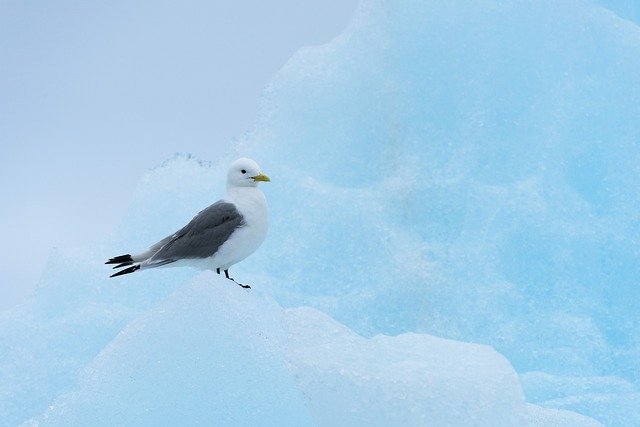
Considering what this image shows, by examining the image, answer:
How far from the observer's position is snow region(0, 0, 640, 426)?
3252 millimetres

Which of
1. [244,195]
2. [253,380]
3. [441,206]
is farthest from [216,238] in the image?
[441,206]

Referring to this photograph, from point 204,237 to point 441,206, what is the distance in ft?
5.33

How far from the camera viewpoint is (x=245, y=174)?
2.42 metres

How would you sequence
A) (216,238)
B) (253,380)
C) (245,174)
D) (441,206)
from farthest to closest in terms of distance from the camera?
(441,206)
(245,174)
(216,238)
(253,380)

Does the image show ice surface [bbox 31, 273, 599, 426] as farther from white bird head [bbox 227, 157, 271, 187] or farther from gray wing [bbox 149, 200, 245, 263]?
white bird head [bbox 227, 157, 271, 187]

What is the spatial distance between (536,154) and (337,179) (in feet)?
2.77

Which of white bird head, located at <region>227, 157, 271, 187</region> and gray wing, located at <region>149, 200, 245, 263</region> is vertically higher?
white bird head, located at <region>227, 157, 271, 187</region>

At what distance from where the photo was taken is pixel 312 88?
4.01 meters

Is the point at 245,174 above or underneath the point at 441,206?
underneath

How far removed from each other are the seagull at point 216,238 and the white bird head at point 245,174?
36 mm

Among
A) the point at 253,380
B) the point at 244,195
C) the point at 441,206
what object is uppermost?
the point at 441,206

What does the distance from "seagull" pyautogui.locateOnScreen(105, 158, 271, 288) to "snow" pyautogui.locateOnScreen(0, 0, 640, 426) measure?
0.42m

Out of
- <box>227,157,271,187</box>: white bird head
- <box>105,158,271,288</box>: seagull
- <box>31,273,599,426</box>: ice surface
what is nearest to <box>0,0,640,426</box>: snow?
<box>105,158,271,288</box>: seagull

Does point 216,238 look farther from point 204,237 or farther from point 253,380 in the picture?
point 253,380
